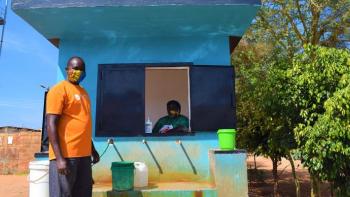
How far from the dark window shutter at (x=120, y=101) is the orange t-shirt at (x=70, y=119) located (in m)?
2.30

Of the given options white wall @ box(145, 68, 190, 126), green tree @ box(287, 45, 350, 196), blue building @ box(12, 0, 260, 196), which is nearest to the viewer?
blue building @ box(12, 0, 260, 196)

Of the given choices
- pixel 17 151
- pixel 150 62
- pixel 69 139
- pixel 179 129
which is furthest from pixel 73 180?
pixel 17 151

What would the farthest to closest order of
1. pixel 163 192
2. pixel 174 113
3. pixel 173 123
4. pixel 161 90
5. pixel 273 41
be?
1. pixel 273 41
2. pixel 161 90
3. pixel 174 113
4. pixel 173 123
5. pixel 163 192

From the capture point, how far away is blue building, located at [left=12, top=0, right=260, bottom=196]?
5344mm

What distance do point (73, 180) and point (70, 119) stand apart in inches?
22.0

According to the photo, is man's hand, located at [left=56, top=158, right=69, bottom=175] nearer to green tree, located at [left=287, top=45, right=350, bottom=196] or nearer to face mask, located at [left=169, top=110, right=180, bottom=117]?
face mask, located at [left=169, top=110, right=180, bottom=117]

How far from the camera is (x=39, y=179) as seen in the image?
4.83 meters

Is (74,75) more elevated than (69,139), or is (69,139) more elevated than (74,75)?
(74,75)

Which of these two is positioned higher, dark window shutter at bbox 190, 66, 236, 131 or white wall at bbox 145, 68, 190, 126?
white wall at bbox 145, 68, 190, 126

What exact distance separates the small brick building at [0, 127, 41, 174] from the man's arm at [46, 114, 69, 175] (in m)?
20.3

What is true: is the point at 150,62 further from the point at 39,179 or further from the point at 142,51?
the point at 39,179

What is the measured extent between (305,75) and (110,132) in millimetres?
3355

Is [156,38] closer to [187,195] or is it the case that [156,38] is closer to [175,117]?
[175,117]

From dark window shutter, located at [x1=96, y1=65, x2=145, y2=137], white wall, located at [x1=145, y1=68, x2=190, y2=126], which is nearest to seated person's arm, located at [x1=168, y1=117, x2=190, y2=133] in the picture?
dark window shutter, located at [x1=96, y1=65, x2=145, y2=137]
